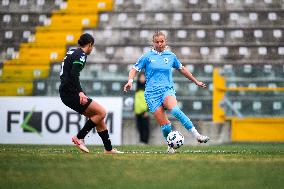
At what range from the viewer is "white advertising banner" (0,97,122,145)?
16828 millimetres

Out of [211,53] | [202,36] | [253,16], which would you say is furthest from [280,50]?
[202,36]

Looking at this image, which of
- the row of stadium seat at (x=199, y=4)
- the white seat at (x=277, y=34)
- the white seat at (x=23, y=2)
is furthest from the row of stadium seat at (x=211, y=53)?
the white seat at (x=23, y=2)

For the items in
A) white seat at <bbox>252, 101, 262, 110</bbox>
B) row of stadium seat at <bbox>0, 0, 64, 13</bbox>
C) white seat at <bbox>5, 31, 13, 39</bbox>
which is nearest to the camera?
white seat at <bbox>252, 101, 262, 110</bbox>

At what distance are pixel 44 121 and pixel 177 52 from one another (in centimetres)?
594

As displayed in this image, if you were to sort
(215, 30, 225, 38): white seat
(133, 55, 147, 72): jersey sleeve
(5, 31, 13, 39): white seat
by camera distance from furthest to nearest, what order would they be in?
(5, 31, 13, 39): white seat, (215, 30, 225, 38): white seat, (133, 55, 147, 72): jersey sleeve

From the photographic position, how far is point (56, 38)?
22.6 metres

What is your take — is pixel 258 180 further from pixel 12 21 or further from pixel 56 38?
pixel 12 21

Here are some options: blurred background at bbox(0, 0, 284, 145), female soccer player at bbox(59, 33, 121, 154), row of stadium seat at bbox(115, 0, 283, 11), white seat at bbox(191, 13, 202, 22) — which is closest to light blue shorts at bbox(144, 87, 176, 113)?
female soccer player at bbox(59, 33, 121, 154)

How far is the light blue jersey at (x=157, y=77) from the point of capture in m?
10.9

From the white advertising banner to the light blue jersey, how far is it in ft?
19.5

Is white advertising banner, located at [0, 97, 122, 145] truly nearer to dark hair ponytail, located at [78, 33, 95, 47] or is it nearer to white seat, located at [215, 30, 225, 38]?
white seat, located at [215, 30, 225, 38]

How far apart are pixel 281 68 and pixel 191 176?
34.4 ft

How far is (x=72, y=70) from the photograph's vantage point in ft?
33.7

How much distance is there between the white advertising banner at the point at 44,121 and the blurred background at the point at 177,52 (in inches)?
3.8
